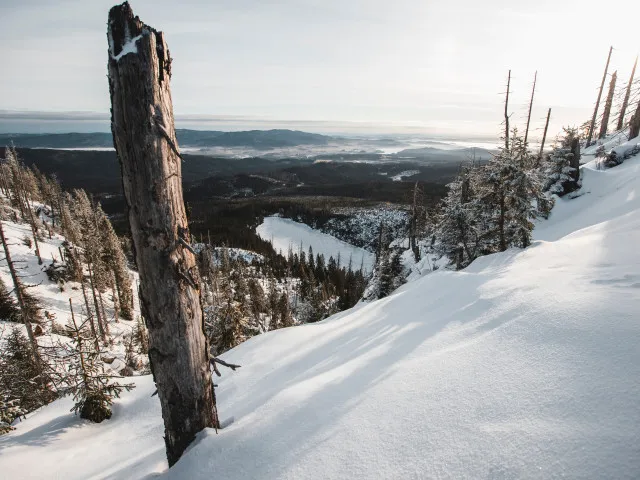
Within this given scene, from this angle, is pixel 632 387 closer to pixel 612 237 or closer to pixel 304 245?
pixel 612 237

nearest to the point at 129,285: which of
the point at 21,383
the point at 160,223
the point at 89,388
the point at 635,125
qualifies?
the point at 21,383

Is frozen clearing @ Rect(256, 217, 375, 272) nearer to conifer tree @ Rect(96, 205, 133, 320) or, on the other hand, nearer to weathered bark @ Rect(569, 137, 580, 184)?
conifer tree @ Rect(96, 205, 133, 320)

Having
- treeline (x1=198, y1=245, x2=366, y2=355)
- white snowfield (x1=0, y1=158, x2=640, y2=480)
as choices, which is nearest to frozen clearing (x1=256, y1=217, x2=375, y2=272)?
treeline (x1=198, y1=245, x2=366, y2=355)

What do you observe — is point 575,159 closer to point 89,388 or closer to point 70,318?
point 89,388

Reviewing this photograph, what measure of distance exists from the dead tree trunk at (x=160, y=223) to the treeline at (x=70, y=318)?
5.19 metres

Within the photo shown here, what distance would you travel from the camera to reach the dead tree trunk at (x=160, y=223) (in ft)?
7.72

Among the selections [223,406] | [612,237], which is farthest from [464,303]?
[223,406]

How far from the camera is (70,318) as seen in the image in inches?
1158

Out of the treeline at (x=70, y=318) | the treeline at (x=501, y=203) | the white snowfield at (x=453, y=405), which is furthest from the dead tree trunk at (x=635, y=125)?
the treeline at (x=70, y=318)

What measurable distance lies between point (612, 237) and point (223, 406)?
8.51 m

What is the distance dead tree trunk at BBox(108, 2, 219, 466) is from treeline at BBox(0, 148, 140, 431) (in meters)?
5.19

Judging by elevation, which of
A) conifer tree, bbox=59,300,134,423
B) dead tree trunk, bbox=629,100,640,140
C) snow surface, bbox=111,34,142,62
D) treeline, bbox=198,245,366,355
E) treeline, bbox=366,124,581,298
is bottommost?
treeline, bbox=198,245,366,355

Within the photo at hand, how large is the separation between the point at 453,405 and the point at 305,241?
9542 cm

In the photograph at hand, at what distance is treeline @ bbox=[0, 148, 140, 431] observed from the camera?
7.14m
